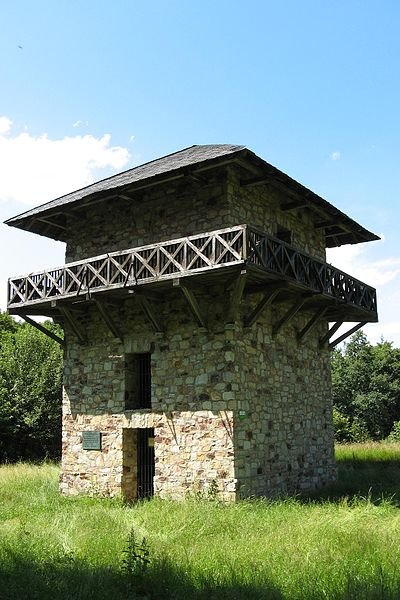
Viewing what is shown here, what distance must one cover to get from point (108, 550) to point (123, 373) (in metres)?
6.76

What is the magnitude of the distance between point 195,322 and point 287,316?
2.30 meters

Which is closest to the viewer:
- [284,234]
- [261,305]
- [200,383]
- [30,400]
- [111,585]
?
[111,585]

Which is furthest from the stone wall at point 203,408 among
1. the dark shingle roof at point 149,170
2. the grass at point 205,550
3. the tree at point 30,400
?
the tree at point 30,400

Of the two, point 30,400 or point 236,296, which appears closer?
point 236,296

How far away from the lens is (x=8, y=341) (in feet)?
112

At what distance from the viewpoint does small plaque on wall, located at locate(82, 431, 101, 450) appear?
15.3 m

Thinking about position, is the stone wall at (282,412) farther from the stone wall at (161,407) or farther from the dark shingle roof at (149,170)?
the dark shingle roof at (149,170)

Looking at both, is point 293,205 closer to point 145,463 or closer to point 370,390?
point 145,463

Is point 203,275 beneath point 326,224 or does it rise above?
beneath

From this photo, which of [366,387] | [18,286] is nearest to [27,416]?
[18,286]

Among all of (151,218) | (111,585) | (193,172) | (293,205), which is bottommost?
(111,585)

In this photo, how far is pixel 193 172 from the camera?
13.8 m

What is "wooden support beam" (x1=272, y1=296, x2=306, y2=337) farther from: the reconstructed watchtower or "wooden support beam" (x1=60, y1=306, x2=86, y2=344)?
"wooden support beam" (x1=60, y1=306, x2=86, y2=344)

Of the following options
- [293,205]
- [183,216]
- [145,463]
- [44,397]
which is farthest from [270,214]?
[44,397]
